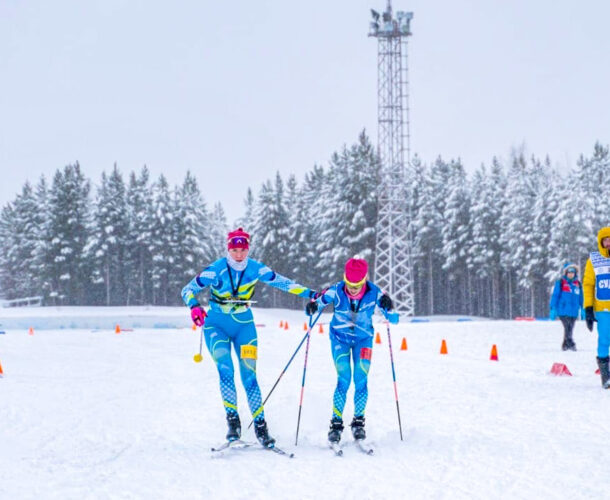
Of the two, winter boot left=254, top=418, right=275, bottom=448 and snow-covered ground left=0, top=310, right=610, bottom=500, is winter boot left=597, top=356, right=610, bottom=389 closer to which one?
snow-covered ground left=0, top=310, right=610, bottom=500

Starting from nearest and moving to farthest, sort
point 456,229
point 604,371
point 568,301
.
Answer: point 604,371, point 568,301, point 456,229

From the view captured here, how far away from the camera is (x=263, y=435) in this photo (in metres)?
6.63

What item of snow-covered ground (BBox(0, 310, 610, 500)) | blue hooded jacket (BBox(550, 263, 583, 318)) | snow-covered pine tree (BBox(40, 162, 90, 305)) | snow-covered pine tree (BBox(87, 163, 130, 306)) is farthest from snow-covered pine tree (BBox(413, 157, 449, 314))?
snow-covered ground (BBox(0, 310, 610, 500))

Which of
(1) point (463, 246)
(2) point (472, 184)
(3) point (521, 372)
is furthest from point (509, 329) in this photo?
(2) point (472, 184)

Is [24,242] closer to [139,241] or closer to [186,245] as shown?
[139,241]

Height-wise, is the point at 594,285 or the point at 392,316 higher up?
the point at 594,285

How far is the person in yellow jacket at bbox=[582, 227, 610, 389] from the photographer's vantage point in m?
10.1

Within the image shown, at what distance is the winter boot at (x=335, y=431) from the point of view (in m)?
6.69

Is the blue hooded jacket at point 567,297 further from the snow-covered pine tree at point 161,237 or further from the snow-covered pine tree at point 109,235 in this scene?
the snow-covered pine tree at point 109,235

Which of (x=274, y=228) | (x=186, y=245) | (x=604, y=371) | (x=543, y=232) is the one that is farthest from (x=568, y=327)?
(x=186, y=245)

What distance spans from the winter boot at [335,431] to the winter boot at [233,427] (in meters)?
0.90

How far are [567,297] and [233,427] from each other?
12075 millimetres

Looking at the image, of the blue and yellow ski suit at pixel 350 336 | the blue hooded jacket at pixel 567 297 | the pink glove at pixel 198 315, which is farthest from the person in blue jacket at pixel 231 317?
the blue hooded jacket at pixel 567 297

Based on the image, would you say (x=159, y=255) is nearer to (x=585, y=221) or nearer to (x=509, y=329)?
(x=585, y=221)
